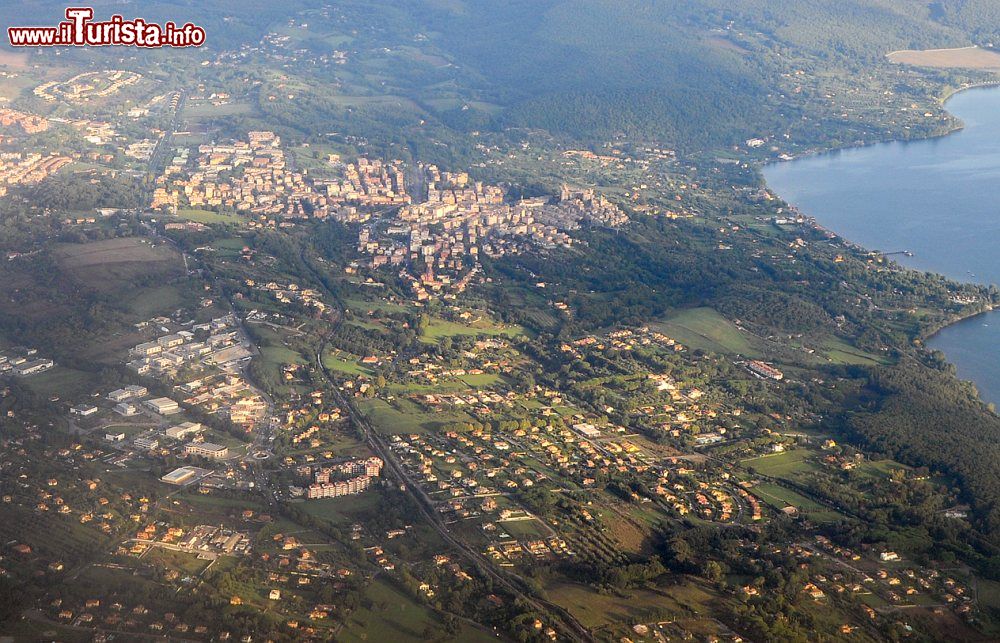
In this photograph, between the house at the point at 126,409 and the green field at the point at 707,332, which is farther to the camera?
the green field at the point at 707,332

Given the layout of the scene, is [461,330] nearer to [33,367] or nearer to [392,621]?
[33,367]

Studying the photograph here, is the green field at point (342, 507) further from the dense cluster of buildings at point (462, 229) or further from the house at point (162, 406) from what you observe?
the dense cluster of buildings at point (462, 229)

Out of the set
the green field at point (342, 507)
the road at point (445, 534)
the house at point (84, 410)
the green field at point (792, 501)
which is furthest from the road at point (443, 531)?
the green field at point (792, 501)

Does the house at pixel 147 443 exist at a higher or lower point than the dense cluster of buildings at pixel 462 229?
higher

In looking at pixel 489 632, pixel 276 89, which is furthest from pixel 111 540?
pixel 276 89

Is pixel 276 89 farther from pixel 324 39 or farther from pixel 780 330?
pixel 780 330

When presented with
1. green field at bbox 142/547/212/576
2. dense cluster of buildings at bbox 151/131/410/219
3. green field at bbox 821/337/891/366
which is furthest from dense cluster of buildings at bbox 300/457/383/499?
dense cluster of buildings at bbox 151/131/410/219
